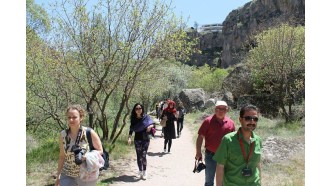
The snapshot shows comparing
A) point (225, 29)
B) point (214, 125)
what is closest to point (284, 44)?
point (214, 125)

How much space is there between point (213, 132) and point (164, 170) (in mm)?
4315

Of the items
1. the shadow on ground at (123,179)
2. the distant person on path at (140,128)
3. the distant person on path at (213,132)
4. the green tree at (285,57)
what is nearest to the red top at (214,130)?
the distant person on path at (213,132)

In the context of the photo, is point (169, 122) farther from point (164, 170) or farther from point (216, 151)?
point (216, 151)

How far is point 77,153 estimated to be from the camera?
4.33m

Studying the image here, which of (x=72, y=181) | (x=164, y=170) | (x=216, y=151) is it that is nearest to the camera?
(x=216, y=151)

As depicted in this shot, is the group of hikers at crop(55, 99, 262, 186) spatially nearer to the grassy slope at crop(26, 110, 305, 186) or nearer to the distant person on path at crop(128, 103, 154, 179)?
the distant person on path at crop(128, 103, 154, 179)

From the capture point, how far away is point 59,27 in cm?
1026

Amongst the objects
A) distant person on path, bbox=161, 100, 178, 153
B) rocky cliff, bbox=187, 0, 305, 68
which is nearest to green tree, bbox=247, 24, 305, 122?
distant person on path, bbox=161, 100, 178, 153

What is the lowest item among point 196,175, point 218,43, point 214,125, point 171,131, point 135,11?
point 196,175

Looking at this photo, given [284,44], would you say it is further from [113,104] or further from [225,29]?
[225,29]

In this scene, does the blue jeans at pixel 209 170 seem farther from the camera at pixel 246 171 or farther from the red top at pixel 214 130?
the camera at pixel 246 171

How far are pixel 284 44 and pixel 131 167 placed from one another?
39.5 ft

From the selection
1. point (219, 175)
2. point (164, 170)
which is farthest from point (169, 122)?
point (219, 175)

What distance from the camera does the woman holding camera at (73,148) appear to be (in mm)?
4348
